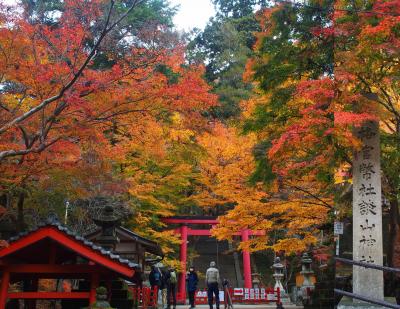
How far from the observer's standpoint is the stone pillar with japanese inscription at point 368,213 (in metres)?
9.63

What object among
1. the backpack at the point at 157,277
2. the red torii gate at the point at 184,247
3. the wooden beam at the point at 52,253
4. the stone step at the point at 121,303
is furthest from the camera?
the red torii gate at the point at 184,247

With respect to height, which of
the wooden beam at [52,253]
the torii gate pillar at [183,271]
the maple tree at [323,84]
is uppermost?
the maple tree at [323,84]

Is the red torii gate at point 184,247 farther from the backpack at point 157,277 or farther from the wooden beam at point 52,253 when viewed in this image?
the wooden beam at point 52,253

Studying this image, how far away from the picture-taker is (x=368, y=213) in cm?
999

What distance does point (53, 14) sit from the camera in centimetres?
2169

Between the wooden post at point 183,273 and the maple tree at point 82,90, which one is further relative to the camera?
the wooden post at point 183,273

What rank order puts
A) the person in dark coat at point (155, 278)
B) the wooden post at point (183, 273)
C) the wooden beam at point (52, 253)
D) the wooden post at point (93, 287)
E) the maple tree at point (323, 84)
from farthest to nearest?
the wooden post at point (183, 273), the person in dark coat at point (155, 278), the wooden beam at point (52, 253), the wooden post at point (93, 287), the maple tree at point (323, 84)

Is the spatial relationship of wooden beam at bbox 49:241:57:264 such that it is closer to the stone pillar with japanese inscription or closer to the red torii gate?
the stone pillar with japanese inscription

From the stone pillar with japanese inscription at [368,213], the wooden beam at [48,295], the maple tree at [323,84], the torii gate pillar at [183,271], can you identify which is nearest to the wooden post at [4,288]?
the wooden beam at [48,295]

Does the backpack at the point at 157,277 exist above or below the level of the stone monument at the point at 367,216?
below

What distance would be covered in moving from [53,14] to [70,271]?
15989mm

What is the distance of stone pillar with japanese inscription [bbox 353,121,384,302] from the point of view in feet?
31.6

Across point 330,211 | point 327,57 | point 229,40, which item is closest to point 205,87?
point 327,57

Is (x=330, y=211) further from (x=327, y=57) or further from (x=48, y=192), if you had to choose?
(x=48, y=192)
